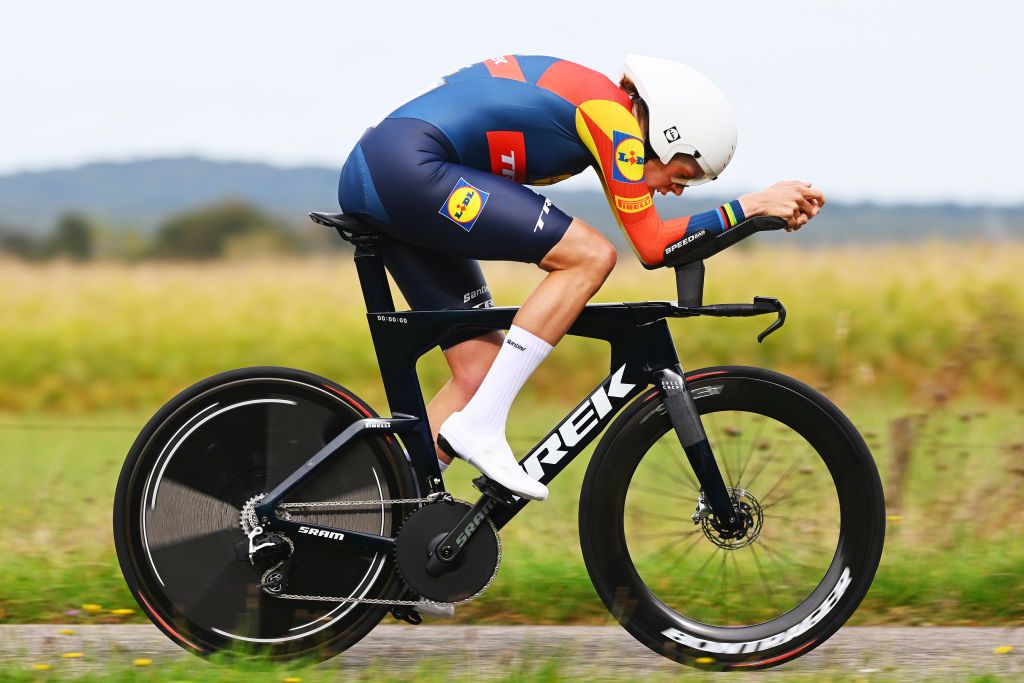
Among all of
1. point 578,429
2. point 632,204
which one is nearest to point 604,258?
point 632,204

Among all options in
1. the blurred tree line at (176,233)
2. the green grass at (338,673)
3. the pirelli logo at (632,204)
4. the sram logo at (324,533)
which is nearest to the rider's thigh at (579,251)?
the pirelli logo at (632,204)

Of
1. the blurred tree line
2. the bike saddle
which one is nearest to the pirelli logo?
the bike saddle

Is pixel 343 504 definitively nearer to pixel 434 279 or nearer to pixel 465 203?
pixel 434 279

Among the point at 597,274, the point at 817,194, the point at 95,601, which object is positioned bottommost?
the point at 95,601

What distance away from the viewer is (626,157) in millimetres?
4188

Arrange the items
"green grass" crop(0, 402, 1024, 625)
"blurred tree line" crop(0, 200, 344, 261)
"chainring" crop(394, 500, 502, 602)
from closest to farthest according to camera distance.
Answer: "chainring" crop(394, 500, 502, 602) < "green grass" crop(0, 402, 1024, 625) < "blurred tree line" crop(0, 200, 344, 261)

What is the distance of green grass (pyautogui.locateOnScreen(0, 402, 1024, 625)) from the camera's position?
5.12m

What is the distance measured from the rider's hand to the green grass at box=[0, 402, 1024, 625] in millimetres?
1513

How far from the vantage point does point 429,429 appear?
4.49 meters

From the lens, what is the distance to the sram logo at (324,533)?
4.45 m

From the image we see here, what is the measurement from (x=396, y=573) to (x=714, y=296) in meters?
10.6

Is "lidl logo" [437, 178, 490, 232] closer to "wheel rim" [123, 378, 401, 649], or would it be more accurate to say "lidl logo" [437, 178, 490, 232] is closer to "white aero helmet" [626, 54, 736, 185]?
"white aero helmet" [626, 54, 736, 185]

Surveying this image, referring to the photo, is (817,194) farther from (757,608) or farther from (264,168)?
(264,168)

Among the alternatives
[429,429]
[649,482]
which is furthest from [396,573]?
[649,482]
